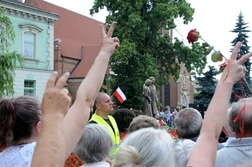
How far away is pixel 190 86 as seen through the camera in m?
48.4

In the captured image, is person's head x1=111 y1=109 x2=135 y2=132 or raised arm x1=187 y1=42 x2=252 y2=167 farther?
person's head x1=111 y1=109 x2=135 y2=132

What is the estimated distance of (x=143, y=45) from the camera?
26359 mm

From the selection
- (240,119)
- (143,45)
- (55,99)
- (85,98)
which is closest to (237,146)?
(240,119)

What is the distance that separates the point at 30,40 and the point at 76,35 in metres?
13.8

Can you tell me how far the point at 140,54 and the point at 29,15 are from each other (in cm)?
837

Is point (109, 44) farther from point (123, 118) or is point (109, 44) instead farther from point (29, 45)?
point (29, 45)

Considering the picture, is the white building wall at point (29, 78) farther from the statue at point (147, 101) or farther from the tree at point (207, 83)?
the tree at point (207, 83)

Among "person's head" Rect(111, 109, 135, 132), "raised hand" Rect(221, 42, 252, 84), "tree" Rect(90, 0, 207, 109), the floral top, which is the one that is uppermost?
"tree" Rect(90, 0, 207, 109)

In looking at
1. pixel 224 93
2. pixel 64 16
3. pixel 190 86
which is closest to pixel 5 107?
pixel 224 93

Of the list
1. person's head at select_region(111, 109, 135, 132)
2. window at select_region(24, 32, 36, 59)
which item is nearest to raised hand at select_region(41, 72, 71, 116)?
person's head at select_region(111, 109, 135, 132)

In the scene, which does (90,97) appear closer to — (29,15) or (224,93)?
(224,93)

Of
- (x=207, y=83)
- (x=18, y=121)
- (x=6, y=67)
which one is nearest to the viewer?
(x=18, y=121)

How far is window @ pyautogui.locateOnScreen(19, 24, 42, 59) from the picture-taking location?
26794 mm

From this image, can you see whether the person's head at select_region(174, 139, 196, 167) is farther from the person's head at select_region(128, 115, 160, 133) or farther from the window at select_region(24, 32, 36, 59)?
the window at select_region(24, 32, 36, 59)
